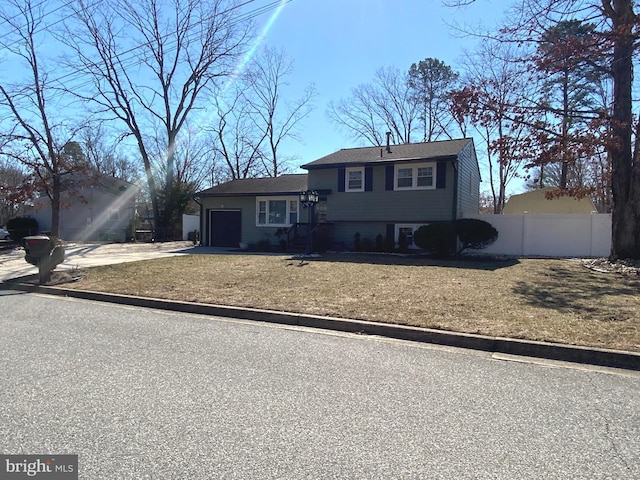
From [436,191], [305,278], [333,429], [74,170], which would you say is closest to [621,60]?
[436,191]

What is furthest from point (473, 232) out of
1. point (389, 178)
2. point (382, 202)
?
point (389, 178)

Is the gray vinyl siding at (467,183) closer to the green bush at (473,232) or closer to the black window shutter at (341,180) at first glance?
the green bush at (473,232)

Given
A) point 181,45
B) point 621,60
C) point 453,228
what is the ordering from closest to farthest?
point 621,60 < point 453,228 < point 181,45

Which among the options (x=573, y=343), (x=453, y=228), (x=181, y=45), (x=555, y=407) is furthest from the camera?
(x=181, y=45)

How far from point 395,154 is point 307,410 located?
16.3 metres

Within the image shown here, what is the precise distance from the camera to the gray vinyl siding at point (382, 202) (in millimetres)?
16703

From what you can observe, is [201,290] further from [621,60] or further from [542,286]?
[621,60]

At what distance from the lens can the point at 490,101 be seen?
42.5 ft

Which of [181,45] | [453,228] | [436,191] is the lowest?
[453,228]

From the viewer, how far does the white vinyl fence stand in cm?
1644

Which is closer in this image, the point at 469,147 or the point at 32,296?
the point at 32,296

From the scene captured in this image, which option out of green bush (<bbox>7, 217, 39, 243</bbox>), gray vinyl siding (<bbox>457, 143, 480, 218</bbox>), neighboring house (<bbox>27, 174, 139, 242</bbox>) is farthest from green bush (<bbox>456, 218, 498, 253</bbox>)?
green bush (<bbox>7, 217, 39, 243</bbox>)

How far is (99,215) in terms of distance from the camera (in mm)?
30312

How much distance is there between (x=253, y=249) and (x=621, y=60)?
51.2ft
